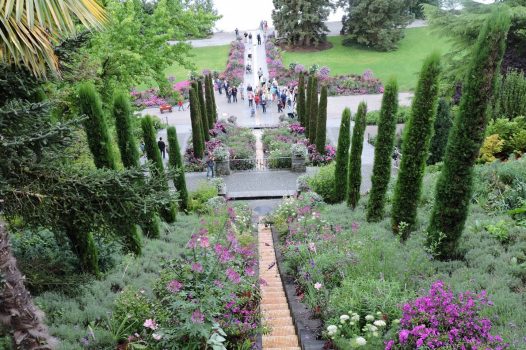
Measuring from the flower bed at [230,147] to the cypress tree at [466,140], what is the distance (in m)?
12.4

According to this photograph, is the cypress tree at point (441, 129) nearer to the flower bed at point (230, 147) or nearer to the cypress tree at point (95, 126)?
the flower bed at point (230, 147)

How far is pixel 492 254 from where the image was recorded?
7652 mm

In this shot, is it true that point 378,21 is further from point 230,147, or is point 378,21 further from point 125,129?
point 125,129

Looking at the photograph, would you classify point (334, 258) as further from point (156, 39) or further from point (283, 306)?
point (156, 39)

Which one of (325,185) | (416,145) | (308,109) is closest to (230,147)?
(308,109)

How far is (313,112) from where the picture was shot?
21.8 metres

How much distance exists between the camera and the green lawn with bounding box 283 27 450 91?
1556 inches

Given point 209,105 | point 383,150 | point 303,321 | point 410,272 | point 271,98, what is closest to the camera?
point 303,321

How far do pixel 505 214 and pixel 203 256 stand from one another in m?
7.02

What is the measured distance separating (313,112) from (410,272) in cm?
1531

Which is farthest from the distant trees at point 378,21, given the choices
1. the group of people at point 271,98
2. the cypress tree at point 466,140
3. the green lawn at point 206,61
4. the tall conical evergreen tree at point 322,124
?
the cypress tree at point 466,140

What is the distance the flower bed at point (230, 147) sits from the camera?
19734 millimetres

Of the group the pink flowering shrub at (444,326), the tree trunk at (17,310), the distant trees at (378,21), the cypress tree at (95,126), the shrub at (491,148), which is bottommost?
the shrub at (491,148)

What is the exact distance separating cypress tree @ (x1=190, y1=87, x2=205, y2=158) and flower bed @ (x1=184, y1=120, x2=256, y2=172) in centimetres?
44
